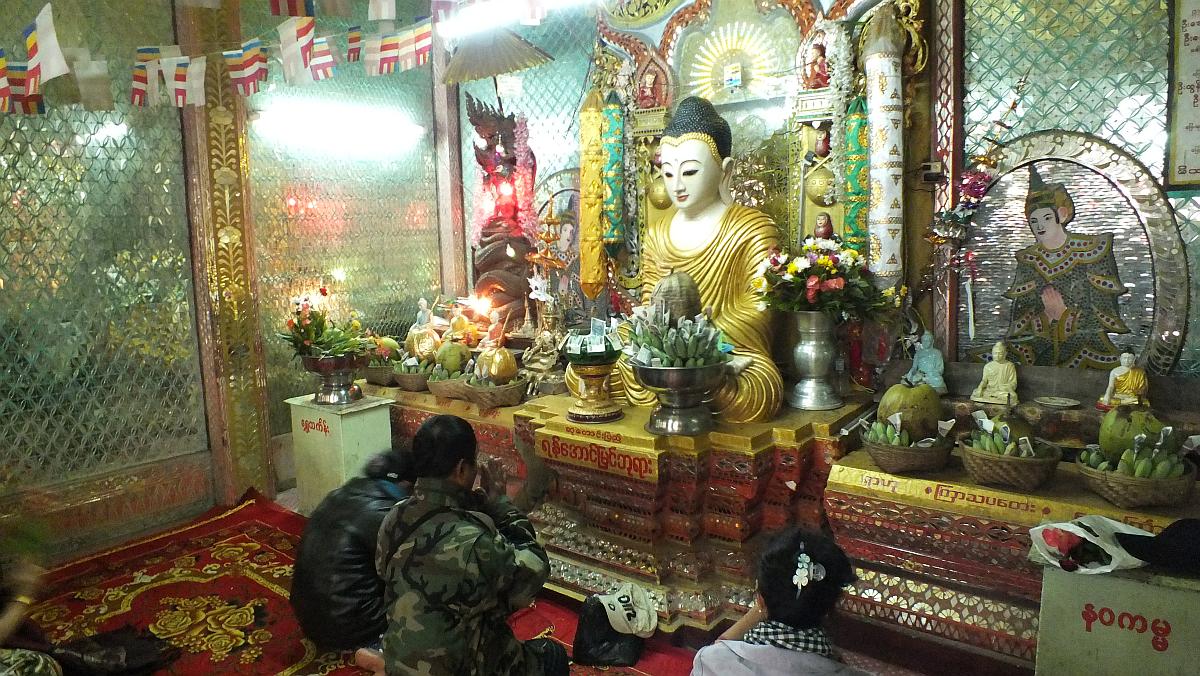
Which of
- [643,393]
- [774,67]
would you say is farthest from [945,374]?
[774,67]

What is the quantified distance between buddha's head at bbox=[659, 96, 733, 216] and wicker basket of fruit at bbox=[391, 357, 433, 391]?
8.21ft

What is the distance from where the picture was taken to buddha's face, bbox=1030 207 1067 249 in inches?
177

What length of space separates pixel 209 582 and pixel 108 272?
7.95 feet

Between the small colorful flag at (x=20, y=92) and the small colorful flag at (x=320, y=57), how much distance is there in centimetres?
165

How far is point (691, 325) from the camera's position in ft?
14.4

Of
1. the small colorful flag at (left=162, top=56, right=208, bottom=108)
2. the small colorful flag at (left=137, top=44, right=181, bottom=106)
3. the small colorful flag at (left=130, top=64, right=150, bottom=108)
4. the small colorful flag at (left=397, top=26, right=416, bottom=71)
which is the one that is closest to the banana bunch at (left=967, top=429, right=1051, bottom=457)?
the small colorful flag at (left=397, top=26, right=416, bottom=71)

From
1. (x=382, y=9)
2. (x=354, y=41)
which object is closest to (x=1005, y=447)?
(x=382, y=9)

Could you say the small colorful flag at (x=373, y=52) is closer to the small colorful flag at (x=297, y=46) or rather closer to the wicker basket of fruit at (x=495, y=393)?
the small colorful flag at (x=297, y=46)

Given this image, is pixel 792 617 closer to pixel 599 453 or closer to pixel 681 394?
pixel 681 394

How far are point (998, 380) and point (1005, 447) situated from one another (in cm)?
94

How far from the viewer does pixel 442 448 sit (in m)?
2.46

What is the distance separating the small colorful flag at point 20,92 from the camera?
463 cm

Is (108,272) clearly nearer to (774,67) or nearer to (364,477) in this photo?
(364,477)

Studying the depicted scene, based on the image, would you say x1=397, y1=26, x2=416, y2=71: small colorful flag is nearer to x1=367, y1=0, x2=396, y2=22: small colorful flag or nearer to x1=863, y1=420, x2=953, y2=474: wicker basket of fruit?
x1=367, y1=0, x2=396, y2=22: small colorful flag
